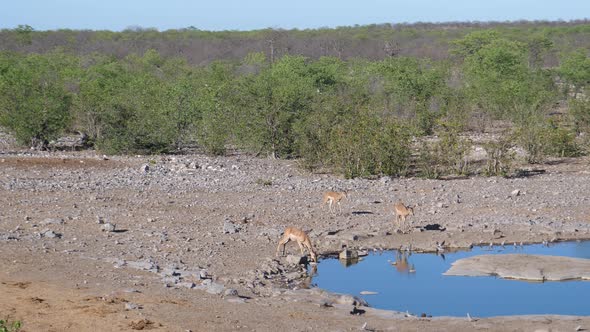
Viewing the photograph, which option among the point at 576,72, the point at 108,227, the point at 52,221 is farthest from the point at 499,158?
the point at 576,72

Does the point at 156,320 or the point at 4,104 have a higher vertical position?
the point at 4,104

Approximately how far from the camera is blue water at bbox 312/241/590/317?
14844mm

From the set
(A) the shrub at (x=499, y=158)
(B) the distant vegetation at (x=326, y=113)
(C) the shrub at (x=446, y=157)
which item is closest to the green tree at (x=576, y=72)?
(B) the distant vegetation at (x=326, y=113)

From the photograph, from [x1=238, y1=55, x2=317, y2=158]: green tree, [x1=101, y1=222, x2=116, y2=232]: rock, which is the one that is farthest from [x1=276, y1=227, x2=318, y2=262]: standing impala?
[x1=238, y1=55, x2=317, y2=158]: green tree

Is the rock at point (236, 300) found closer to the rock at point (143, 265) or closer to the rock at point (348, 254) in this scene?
the rock at point (143, 265)

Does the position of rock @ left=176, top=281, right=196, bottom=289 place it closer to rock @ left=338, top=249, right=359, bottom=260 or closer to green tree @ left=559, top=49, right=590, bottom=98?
rock @ left=338, top=249, right=359, bottom=260

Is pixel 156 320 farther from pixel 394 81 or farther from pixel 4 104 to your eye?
pixel 394 81

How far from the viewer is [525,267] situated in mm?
16984

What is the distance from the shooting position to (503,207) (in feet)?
75.2

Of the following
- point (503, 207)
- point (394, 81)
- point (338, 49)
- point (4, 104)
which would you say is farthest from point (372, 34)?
point (503, 207)

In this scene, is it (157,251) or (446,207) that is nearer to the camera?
(157,251)

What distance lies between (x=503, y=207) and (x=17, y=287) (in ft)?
41.2

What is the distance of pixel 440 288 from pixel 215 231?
18.7 ft

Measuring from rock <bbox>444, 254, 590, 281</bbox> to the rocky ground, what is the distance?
1932mm
